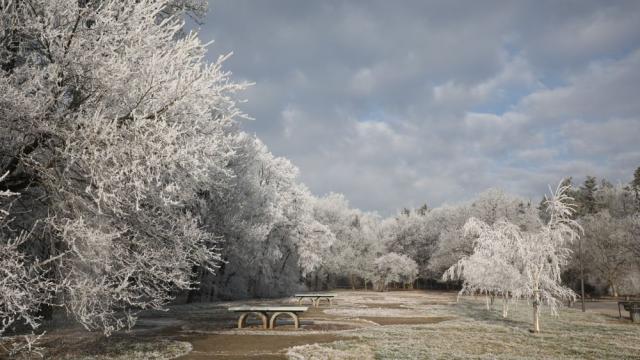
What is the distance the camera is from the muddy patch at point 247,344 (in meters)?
14.1

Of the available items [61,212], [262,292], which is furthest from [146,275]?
[262,292]

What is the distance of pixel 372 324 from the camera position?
23.4 m

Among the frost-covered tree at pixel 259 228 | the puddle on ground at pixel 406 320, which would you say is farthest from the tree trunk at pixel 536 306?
the frost-covered tree at pixel 259 228

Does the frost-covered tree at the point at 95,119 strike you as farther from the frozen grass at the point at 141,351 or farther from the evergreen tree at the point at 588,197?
the evergreen tree at the point at 588,197

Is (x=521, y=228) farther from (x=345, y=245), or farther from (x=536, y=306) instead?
(x=536, y=306)

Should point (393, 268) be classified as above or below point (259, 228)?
below

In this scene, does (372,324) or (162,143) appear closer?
(162,143)

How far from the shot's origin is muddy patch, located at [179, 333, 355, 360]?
46.3 feet

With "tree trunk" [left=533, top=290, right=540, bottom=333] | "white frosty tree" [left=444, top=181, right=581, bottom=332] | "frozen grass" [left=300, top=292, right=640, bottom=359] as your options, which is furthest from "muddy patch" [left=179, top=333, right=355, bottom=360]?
"white frosty tree" [left=444, top=181, right=581, bottom=332]

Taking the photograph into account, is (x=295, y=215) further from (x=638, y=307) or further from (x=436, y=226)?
(x=436, y=226)

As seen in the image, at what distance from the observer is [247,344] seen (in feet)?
53.3

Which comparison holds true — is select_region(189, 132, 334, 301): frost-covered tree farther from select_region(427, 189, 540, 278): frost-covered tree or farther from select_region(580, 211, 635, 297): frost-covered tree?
select_region(580, 211, 635, 297): frost-covered tree

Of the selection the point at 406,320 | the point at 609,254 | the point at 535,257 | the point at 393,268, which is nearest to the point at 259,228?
the point at 406,320

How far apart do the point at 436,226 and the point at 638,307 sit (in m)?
61.2
